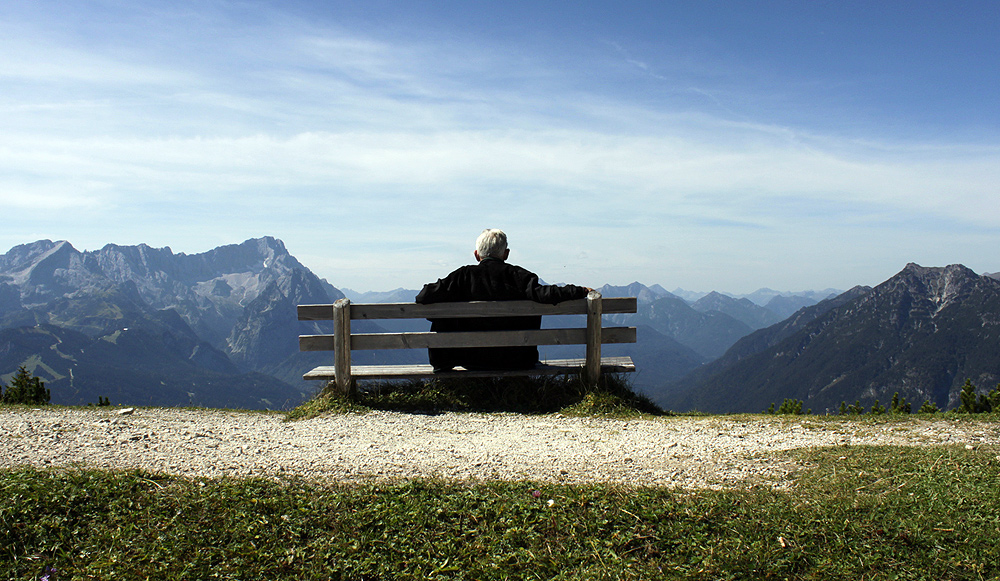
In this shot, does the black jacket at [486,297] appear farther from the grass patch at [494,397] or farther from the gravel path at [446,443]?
the gravel path at [446,443]

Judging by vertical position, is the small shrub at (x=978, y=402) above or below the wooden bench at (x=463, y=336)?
below

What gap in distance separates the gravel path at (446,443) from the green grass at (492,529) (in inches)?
23.6

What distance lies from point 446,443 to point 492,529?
2813mm

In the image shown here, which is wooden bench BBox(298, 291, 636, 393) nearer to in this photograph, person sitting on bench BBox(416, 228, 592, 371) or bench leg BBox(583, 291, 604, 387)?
bench leg BBox(583, 291, 604, 387)

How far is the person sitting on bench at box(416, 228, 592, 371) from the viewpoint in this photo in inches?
396

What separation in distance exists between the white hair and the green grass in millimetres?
5177

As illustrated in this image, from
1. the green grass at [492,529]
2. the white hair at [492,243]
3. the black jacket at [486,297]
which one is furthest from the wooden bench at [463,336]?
the green grass at [492,529]

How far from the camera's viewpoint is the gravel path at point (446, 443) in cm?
622

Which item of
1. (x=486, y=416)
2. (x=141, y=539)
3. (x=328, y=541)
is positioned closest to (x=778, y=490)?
(x=328, y=541)

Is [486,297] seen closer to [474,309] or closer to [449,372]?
[474,309]

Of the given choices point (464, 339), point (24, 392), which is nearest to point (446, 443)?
point (464, 339)

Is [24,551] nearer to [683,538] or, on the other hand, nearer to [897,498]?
[683,538]

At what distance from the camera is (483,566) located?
4336mm

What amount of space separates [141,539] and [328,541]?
1.41 m
